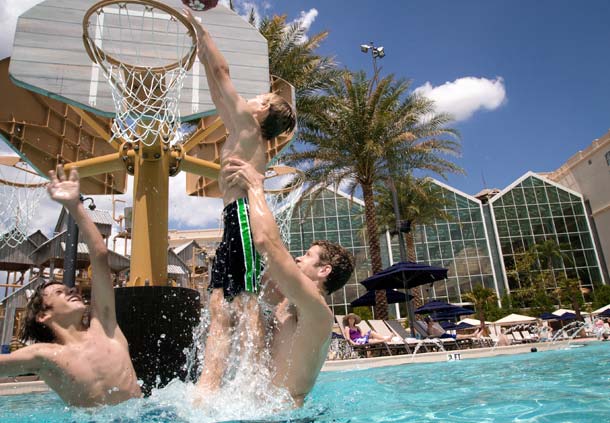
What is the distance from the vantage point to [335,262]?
2826mm

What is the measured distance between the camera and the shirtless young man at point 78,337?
2762 millimetres

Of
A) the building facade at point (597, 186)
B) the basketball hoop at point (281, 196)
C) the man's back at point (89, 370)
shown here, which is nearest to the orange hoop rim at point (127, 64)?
the man's back at point (89, 370)

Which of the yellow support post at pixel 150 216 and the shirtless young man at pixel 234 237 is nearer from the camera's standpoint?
the shirtless young man at pixel 234 237

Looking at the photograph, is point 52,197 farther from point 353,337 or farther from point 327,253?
point 353,337

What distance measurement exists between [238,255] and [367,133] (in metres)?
16.8

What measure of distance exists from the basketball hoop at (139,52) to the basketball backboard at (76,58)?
0.05m

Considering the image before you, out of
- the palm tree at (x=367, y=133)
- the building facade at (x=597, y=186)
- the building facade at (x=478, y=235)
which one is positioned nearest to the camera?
the palm tree at (x=367, y=133)

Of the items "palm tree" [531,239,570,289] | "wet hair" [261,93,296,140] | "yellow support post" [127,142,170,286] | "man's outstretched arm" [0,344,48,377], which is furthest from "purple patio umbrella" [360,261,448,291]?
"palm tree" [531,239,570,289]

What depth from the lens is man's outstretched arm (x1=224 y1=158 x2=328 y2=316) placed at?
7.09 feet

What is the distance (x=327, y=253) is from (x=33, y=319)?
1.86 meters

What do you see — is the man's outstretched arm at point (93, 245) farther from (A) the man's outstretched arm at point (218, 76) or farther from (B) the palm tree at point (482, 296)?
(B) the palm tree at point (482, 296)

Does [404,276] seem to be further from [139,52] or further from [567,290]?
[567,290]

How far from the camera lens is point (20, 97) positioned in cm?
912

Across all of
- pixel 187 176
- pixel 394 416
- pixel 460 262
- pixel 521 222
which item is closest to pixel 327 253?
pixel 394 416
